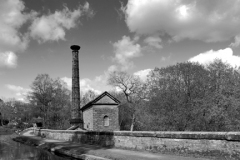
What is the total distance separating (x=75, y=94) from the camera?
95.5 ft

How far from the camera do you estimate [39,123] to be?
33.2 meters

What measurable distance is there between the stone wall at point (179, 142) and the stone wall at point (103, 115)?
1630cm

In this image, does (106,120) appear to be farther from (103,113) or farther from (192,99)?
(192,99)

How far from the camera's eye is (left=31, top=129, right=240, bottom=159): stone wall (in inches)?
295

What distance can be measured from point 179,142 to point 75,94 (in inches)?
855

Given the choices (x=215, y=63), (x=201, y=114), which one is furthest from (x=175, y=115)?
(x=215, y=63)

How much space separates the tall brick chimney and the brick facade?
2.92m

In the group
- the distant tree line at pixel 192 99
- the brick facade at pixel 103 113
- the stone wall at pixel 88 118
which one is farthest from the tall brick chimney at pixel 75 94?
the distant tree line at pixel 192 99

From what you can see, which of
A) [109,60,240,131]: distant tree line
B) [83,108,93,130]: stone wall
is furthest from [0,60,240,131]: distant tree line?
[83,108,93,130]: stone wall

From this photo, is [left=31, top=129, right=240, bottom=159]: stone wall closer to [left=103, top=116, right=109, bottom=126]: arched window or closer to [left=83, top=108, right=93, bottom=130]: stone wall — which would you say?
→ [left=103, top=116, right=109, bottom=126]: arched window

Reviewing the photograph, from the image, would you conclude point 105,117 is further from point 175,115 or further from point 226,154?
point 226,154

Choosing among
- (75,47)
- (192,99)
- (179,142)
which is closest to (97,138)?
(179,142)

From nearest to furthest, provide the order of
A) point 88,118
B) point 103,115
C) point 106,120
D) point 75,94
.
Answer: point 75,94 → point 103,115 → point 106,120 → point 88,118

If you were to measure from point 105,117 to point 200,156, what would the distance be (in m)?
24.5
